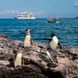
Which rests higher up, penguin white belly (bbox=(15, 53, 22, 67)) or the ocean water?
penguin white belly (bbox=(15, 53, 22, 67))

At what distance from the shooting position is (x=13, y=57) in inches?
766

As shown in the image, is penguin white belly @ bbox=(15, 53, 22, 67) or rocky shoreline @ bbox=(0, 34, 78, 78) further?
penguin white belly @ bbox=(15, 53, 22, 67)

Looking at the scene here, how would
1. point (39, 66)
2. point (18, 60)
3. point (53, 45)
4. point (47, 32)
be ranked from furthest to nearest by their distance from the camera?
point (47, 32) → point (53, 45) → point (18, 60) → point (39, 66)

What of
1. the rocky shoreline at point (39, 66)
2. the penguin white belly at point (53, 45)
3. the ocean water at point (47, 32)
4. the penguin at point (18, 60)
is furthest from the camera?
the ocean water at point (47, 32)

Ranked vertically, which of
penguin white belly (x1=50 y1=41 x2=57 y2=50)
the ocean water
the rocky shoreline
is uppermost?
penguin white belly (x1=50 y1=41 x2=57 y2=50)

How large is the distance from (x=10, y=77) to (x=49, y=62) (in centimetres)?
301

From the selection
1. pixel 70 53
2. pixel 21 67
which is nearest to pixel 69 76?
pixel 21 67

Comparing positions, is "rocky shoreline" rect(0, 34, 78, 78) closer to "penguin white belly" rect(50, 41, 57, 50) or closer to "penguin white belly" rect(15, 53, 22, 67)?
"penguin white belly" rect(15, 53, 22, 67)

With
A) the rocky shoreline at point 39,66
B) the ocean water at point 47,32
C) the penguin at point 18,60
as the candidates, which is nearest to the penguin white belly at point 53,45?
the rocky shoreline at point 39,66

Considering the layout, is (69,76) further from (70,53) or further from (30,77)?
(70,53)

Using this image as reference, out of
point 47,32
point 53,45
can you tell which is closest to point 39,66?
point 53,45

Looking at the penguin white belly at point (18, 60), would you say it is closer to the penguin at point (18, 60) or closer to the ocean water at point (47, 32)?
the penguin at point (18, 60)

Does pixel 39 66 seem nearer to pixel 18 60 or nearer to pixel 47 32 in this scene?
pixel 18 60

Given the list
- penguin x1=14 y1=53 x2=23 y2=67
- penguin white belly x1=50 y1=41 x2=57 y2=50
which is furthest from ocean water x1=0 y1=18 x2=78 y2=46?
penguin x1=14 y1=53 x2=23 y2=67
